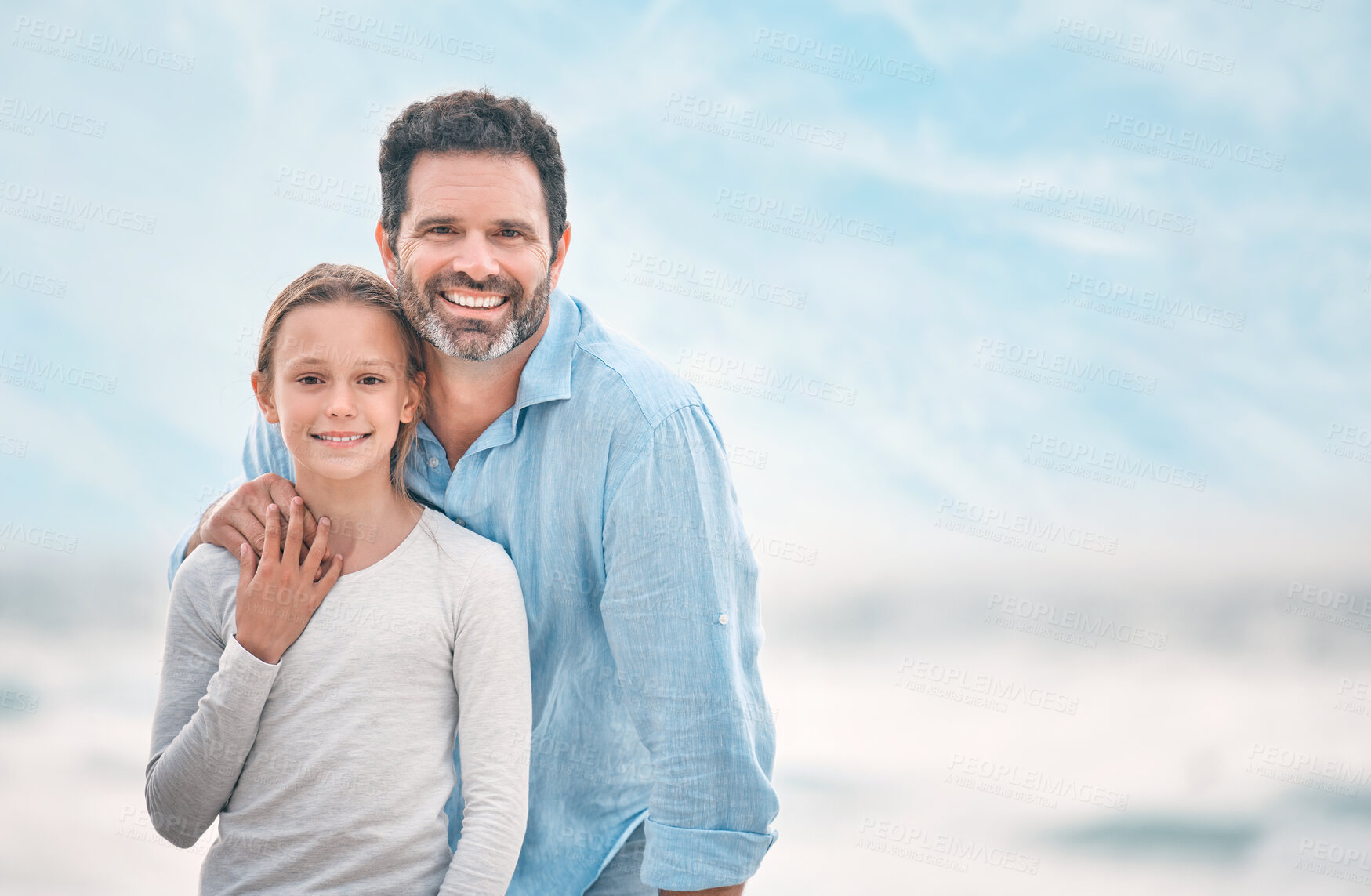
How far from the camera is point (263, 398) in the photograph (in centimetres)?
186

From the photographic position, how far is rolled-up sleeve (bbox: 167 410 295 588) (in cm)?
206

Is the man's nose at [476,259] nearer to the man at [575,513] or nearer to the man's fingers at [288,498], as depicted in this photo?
the man at [575,513]

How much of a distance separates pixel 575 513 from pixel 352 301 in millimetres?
508

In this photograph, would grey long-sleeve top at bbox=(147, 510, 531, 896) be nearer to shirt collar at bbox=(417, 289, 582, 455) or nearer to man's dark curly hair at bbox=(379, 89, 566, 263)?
shirt collar at bbox=(417, 289, 582, 455)

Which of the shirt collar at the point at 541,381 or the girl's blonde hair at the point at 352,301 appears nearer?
the girl's blonde hair at the point at 352,301

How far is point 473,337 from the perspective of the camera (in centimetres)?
188

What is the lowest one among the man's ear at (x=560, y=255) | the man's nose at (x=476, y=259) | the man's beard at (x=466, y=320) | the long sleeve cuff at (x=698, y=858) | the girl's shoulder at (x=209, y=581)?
the long sleeve cuff at (x=698, y=858)

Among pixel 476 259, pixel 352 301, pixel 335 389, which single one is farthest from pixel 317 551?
pixel 476 259

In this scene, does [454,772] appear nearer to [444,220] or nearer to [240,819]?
[240,819]

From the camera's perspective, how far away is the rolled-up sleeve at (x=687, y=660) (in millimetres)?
1735

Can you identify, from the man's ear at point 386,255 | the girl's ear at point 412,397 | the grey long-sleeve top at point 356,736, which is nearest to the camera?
the grey long-sleeve top at point 356,736

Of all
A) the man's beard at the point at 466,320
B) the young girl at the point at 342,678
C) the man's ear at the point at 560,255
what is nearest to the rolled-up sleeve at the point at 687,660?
the young girl at the point at 342,678

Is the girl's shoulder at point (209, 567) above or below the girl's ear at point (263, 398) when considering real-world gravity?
below

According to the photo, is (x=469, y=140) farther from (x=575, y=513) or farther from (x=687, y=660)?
(x=687, y=660)
